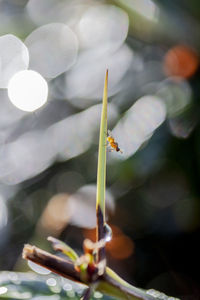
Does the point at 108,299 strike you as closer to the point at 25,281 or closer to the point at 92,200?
the point at 25,281

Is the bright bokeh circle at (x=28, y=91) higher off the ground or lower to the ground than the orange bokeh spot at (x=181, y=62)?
lower

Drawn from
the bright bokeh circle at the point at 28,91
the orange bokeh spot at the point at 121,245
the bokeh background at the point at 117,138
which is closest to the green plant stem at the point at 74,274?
the bokeh background at the point at 117,138

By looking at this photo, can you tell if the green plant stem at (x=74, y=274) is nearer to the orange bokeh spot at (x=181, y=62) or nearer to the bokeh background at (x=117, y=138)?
the bokeh background at (x=117, y=138)

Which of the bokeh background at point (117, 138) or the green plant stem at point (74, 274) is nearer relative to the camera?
the green plant stem at point (74, 274)

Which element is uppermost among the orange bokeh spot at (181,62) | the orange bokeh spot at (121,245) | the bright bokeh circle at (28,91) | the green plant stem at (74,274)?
the green plant stem at (74,274)

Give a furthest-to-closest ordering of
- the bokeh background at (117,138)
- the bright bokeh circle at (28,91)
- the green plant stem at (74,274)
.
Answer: the bright bokeh circle at (28,91) < the bokeh background at (117,138) < the green plant stem at (74,274)

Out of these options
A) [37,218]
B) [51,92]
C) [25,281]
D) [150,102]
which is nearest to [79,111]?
[51,92]

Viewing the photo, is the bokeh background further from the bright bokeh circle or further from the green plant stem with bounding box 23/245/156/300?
the green plant stem with bounding box 23/245/156/300
